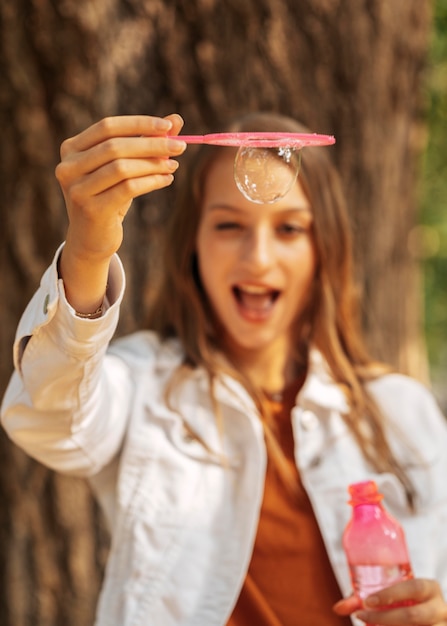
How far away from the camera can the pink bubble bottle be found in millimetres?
1614

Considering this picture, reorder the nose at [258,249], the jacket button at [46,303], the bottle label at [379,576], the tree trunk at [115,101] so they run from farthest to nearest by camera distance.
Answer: the tree trunk at [115,101], the nose at [258,249], the bottle label at [379,576], the jacket button at [46,303]

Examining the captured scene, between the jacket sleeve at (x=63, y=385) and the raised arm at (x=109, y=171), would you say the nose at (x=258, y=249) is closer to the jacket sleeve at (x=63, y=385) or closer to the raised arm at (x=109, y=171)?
the jacket sleeve at (x=63, y=385)

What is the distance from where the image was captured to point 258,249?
77.9 inches

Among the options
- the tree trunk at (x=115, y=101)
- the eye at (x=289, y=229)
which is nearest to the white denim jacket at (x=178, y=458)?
the eye at (x=289, y=229)

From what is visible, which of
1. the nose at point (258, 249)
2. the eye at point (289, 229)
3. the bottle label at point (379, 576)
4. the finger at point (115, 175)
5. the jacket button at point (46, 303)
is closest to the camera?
the finger at point (115, 175)

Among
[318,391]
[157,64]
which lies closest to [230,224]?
[318,391]

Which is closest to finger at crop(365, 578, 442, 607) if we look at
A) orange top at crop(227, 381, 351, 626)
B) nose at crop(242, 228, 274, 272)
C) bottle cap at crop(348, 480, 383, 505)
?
bottle cap at crop(348, 480, 383, 505)

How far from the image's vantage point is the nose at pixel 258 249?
1.97 meters

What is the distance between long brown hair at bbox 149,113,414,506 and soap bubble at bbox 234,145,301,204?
52cm

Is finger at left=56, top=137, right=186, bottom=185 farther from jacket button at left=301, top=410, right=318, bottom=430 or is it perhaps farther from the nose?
jacket button at left=301, top=410, right=318, bottom=430

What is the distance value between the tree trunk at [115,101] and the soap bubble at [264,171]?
990 millimetres

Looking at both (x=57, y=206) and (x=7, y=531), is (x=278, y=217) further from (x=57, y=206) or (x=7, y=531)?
(x=7, y=531)

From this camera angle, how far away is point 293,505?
6.47ft

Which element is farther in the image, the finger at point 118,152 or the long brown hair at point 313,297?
the long brown hair at point 313,297
